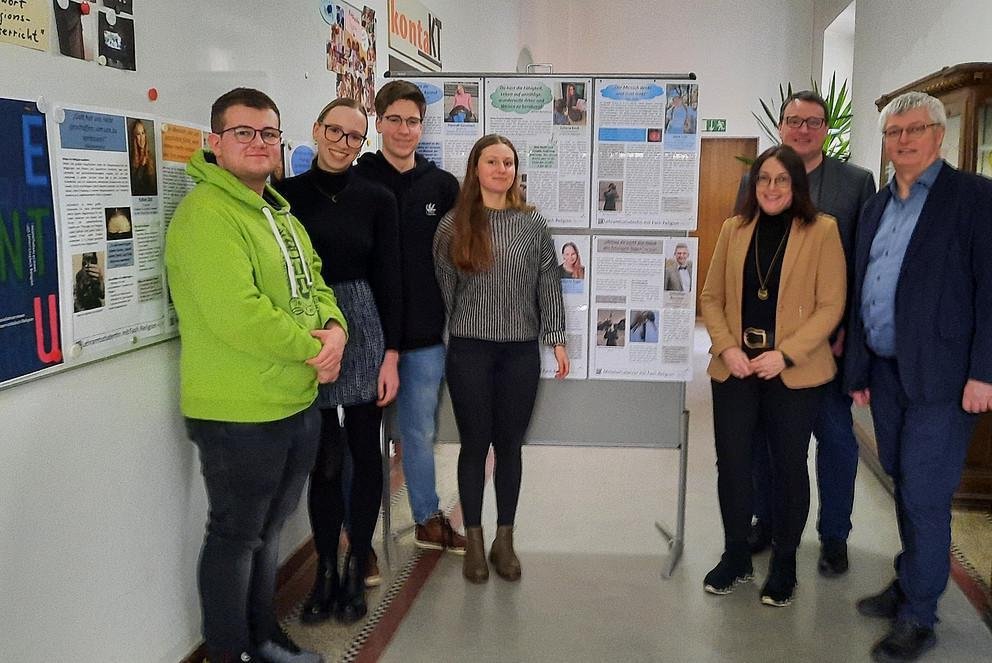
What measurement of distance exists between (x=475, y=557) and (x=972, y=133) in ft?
7.97

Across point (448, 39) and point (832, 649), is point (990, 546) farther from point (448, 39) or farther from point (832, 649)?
point (448, 39)

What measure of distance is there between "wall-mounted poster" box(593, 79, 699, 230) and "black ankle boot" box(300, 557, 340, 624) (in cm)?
137

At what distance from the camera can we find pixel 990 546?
300 cm

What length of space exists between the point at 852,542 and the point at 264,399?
2.30m

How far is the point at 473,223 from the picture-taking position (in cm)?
256

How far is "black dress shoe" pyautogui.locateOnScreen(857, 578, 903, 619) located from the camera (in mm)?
2492

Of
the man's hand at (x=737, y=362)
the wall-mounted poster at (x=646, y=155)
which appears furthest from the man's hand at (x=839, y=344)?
the wall-mounted poster at (x=646, y=155)

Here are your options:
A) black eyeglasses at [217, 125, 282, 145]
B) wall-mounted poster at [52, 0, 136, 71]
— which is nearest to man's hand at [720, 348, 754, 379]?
black eyeglasses at [217, 125, 282, 145]

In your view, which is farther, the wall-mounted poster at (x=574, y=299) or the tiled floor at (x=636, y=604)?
the wall-mounted poster at (x=574, y=299)

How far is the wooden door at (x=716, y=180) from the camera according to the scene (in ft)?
26.1

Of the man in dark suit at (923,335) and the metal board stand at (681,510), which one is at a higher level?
the man in dark suit at (923,335)

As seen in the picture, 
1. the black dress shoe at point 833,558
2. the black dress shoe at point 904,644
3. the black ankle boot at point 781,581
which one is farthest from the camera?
the black dress shoe at point 833,558

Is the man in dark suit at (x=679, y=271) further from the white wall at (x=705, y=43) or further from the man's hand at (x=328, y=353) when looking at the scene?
the white wall at (x=705, y=43)

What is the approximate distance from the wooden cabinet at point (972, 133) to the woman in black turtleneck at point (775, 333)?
1075mm
